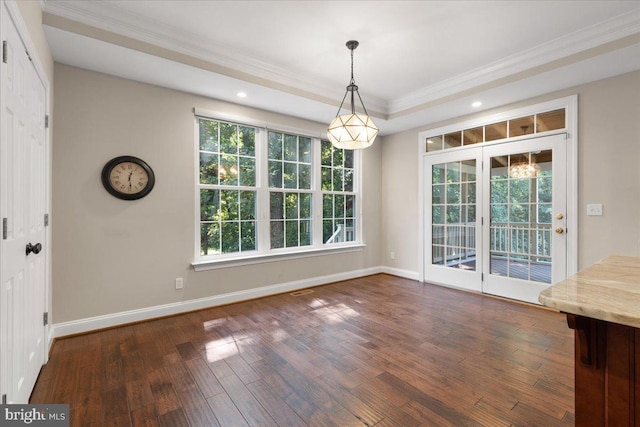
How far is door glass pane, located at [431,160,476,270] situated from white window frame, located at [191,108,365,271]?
124 cm

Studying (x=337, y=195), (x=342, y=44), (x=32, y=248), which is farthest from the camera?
(x=337, y=195)

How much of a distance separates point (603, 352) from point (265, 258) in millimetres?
3524

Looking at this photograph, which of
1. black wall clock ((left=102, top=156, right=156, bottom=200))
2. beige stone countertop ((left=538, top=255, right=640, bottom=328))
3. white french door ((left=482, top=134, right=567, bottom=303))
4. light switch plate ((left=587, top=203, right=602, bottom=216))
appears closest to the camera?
beige stone countertop ((left=538, top=255, right=640, bottom=328))

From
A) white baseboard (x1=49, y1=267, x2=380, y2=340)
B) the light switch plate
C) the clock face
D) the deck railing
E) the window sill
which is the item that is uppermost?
the clock face

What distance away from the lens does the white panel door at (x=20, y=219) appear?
145cm

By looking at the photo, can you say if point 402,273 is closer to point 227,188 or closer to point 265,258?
point 265,258

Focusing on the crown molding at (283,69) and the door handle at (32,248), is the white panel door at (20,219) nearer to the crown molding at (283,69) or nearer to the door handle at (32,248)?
the door handle at (32,248)

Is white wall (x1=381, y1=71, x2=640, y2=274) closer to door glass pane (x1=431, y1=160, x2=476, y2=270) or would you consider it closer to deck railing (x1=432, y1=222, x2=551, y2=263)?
deck railing (x1=432, y1=222, x2=551, y2=263)

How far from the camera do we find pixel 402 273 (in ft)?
17.1

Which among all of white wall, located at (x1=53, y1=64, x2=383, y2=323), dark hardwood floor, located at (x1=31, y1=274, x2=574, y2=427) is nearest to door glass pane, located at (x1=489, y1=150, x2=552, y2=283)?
dark hardwood floor, located at (x1=31, y1=274, x2=574, y2=427)

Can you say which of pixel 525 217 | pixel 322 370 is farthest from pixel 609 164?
pixel 322 370

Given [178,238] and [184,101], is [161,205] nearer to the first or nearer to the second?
[178,238]

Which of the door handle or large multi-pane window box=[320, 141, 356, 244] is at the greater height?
large multi-pane window box=[320, 141, 356, 244]

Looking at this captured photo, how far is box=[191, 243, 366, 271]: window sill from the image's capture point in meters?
3.65
